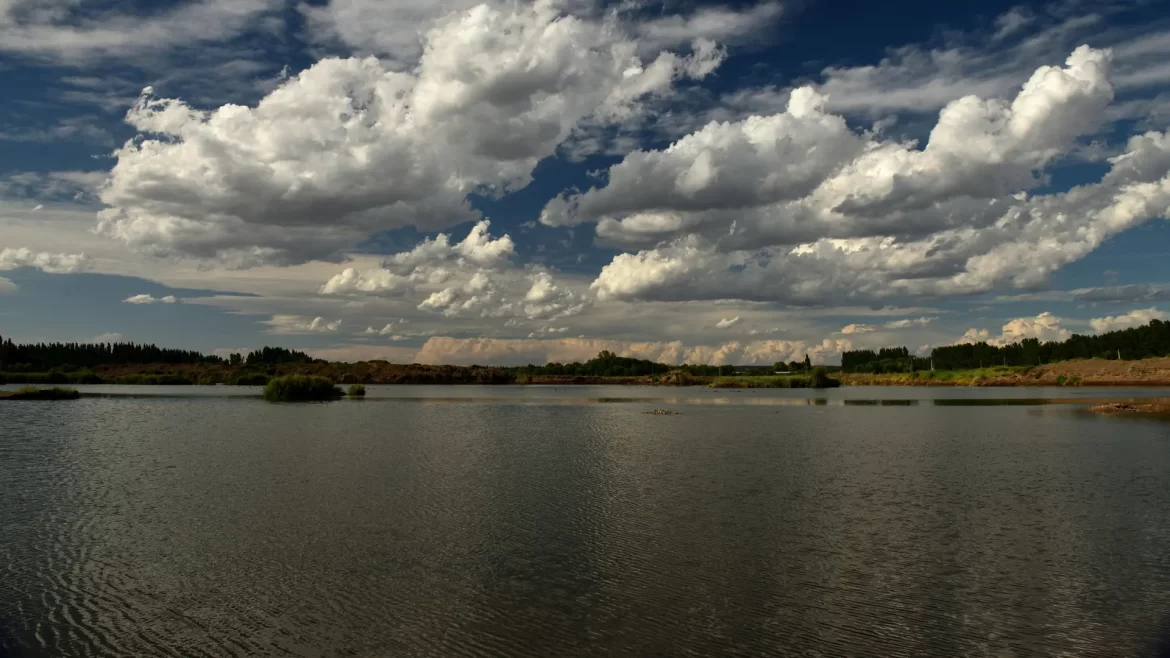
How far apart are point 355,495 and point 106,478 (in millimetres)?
14429

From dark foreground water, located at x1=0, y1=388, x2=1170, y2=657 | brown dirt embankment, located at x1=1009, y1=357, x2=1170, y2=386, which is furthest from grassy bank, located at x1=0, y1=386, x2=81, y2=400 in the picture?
brown dirt embankment, located at x1=1009, y1=357, x2=1170, y2=386

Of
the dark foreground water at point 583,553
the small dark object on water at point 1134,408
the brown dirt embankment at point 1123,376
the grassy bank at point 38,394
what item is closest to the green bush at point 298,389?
the grassy bank at point 38,394

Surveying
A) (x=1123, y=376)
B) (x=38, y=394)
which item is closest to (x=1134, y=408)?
(x=1123, y=376)

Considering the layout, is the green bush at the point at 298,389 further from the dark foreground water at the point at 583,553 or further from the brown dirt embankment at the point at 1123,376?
the brown dirt embankment at the point at 1123,376

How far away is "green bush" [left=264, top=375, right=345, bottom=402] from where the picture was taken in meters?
116

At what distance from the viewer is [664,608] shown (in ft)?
56.2

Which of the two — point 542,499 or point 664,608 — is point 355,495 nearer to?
point 542,499

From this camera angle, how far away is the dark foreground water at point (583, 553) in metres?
15.5

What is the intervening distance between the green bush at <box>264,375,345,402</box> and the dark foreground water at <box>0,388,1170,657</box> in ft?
230

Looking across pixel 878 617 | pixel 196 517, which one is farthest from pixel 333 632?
pixel 196 517

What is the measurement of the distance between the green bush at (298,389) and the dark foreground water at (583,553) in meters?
70.1

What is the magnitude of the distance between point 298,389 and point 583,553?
107428 mm

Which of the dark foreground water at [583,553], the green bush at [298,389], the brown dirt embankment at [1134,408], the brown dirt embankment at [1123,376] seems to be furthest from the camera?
the brown dirt embankment at [1123,376]

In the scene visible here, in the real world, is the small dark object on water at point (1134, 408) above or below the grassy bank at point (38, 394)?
below
